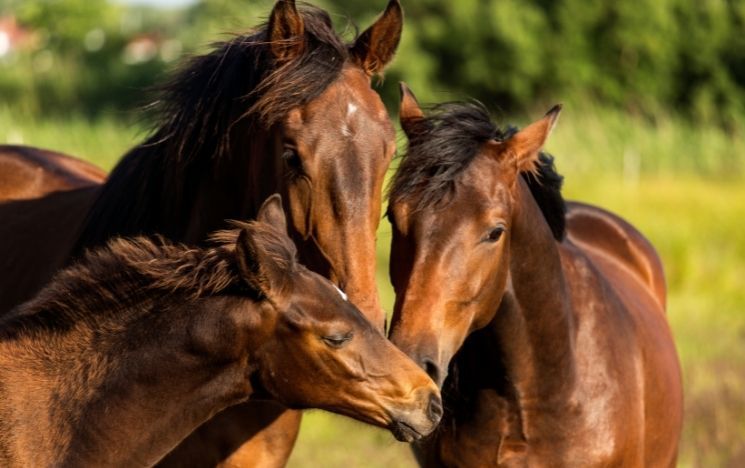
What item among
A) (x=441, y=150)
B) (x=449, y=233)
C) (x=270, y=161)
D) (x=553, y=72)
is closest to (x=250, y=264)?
(x=270, y=161)

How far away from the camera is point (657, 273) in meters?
7.33

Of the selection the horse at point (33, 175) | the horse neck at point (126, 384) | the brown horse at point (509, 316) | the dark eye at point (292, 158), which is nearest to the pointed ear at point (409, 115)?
the brown horse at point (509, 316)

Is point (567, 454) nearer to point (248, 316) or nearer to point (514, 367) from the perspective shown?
point (514, 367)

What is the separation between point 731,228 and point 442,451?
11.0 meters

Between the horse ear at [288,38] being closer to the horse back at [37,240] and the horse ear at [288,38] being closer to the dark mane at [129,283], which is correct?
the dark mane at [129,283]

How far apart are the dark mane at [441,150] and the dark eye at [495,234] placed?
0.67 ft

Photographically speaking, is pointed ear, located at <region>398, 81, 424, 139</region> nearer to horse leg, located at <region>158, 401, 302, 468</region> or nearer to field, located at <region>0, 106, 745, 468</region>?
horse leg, located at <region>158, 401, 302, 468</region>

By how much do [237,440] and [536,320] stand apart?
1239 millimetres

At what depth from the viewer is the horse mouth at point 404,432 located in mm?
4441

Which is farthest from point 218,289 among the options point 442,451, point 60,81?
point 60,81

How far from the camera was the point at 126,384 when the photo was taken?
4570 millimetres

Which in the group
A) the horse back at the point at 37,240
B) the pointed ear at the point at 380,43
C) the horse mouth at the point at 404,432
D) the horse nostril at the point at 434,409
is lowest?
the horse back at the point at 37,240

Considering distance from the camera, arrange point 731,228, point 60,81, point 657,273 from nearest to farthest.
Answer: point 657,273 → point 731,228 → point 60,81

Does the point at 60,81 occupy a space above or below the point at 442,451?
below
